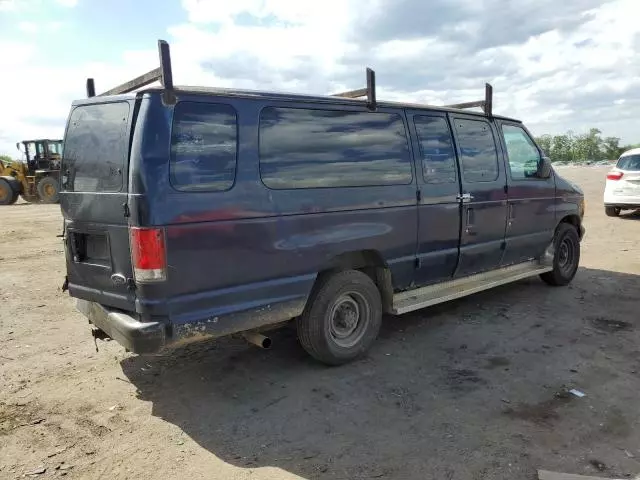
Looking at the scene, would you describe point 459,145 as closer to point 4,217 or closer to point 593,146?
point 4,217

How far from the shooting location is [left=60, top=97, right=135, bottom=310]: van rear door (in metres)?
3.54

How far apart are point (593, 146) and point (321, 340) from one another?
473 feet

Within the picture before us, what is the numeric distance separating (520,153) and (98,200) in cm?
474

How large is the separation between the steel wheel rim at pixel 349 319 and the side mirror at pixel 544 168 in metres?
3.18

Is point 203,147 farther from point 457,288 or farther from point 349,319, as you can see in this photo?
point 457,288

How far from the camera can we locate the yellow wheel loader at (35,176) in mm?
21297

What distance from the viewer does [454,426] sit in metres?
3.45

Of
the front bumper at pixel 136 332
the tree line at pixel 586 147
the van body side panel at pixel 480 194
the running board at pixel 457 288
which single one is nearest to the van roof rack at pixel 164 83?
the van body side panel at pixel 480 194

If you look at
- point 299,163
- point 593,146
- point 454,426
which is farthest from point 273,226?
point 593,146

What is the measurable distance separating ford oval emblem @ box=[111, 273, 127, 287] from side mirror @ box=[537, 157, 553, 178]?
497cm

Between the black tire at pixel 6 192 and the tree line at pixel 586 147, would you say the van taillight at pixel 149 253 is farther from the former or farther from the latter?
the tree line at pixel 586 147

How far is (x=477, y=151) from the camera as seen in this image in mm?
5555

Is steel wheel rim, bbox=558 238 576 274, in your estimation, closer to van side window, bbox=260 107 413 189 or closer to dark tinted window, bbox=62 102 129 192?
van side window, bbox=260 107 413 189

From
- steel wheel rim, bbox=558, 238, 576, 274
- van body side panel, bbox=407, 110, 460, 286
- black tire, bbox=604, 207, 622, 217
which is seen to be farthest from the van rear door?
black tire, bbox=604, 207, 622, 217
